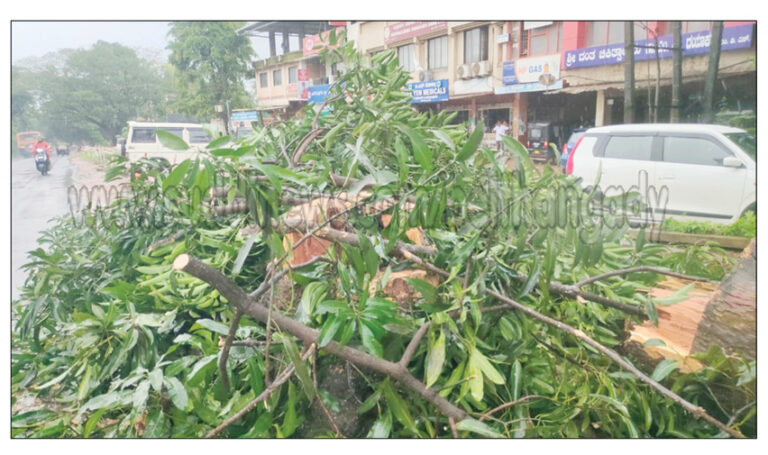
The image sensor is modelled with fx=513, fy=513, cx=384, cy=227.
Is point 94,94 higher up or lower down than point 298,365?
higher up

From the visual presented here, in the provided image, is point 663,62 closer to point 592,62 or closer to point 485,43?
point 592,62

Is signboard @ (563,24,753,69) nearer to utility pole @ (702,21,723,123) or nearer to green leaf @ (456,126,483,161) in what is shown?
utility pole @ (702,21,723,123)

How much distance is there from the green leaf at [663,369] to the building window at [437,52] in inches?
39.2

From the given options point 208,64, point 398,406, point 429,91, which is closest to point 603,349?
point 398,406

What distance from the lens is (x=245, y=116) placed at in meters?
1.63

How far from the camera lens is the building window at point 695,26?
52.3 inches

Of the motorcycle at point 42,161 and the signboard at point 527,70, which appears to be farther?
the signboard at point 527,70

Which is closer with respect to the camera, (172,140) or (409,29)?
(172,140)

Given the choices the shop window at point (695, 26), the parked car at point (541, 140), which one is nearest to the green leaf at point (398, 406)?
the parked car at point (541, 140)

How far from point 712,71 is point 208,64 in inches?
54.9

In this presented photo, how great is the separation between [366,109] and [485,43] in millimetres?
435

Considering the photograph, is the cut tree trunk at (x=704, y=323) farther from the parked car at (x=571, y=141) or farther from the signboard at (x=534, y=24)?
the signboard at (x=534, y=24)

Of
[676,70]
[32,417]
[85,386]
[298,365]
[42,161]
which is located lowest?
[32,417]

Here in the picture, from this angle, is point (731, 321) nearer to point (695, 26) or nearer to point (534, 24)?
point (695, 26)
